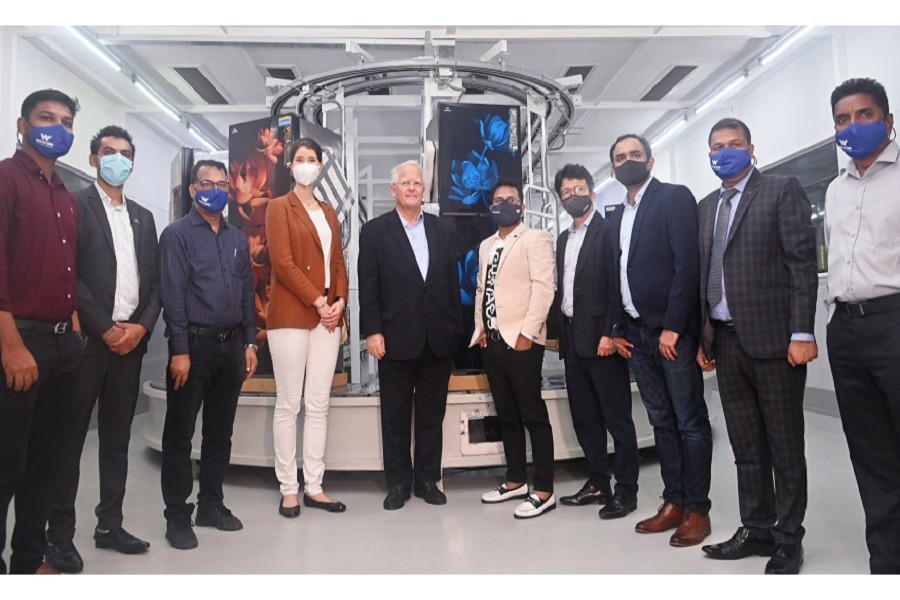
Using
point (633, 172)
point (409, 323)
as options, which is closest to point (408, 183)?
point (409, 323)

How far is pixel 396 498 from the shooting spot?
2.97 metres

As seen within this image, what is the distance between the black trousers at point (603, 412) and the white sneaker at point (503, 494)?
379 millimetres

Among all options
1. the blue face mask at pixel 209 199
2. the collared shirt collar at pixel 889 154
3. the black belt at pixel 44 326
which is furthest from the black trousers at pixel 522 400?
the black belt at pixel 44 326

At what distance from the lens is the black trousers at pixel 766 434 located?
6.99 ft

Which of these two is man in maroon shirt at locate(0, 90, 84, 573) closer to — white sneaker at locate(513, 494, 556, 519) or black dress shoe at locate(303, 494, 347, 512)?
black dress shoe at locate(303, 494, 347, 512)

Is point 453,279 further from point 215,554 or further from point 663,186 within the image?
point 215,554

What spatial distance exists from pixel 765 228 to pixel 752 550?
1.24m

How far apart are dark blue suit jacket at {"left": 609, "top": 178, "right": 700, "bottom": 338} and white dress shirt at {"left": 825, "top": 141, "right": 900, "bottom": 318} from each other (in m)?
0.51

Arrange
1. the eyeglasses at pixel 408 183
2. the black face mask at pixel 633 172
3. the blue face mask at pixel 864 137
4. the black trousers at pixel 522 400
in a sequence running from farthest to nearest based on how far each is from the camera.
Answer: the eyeglasses at pixel 408 183 → the black trousers at pixel 522 400 → the black face mask at pixel 633 172 → the blue face mask at pixel 864 137

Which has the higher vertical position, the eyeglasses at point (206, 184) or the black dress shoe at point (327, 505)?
the eyeglasses at point (206, 184)

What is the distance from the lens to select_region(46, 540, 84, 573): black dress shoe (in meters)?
2.15

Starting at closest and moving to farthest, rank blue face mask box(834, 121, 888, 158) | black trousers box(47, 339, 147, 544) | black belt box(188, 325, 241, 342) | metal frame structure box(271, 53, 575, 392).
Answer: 1. blue face mask box(834, 121, 888, 158)
2. black trousers box(47, 339, 147, 544)
3. black belt box(188, 325, 241, 342)
4. metal frame structure box(271, 53, 575, 392)

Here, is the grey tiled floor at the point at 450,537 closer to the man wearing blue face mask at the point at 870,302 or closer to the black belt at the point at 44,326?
the man wearing blue face mask at the point at 870,302

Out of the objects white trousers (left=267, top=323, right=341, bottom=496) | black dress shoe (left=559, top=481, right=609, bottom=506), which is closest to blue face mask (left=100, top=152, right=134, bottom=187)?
white trousers (left=267, top=323, right=341, bottom=496)
